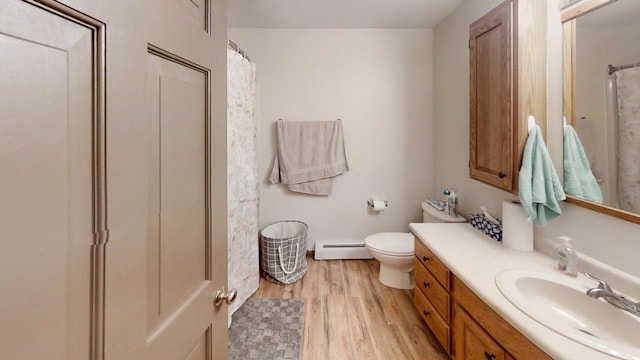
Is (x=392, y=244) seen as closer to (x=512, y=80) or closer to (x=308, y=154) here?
(x=308, y=154)

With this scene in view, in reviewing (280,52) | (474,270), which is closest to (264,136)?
(280,52)

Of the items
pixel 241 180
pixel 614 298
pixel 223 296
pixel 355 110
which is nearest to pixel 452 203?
pixel 355 110

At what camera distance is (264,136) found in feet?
10.6

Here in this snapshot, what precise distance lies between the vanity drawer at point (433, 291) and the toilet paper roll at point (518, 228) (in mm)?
468

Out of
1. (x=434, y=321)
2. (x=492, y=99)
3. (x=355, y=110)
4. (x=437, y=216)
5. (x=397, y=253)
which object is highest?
(x=355, y=110)

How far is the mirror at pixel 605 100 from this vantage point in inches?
47.4

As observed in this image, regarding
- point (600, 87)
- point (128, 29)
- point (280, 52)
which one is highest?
point (280, 52)

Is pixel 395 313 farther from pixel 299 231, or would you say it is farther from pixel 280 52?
pixel 280 52

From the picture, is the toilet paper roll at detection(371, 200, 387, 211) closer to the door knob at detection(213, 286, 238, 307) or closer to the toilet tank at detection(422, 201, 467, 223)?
the toilet tank at detection(422, 201, 467, 223)

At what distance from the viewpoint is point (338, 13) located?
9.11 feet

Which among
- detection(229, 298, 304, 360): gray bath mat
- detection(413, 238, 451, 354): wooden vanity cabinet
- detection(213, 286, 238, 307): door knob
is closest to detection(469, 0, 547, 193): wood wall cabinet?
detection(413, 238, 451, 354): wooden vanity cabinet

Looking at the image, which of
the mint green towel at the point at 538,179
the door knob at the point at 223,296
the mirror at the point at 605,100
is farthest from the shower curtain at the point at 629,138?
the door knob at the point at 223,296

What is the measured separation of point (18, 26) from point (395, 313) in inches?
97.1

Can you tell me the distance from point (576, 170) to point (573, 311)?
683mm
